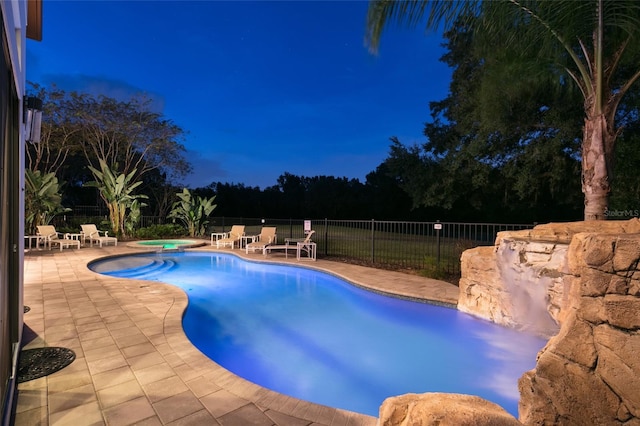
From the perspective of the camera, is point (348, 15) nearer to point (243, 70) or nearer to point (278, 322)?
point (243, 70)

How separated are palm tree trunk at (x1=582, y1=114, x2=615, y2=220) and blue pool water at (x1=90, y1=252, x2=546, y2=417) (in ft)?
7.57

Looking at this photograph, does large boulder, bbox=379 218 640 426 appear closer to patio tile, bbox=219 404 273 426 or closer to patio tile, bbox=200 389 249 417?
patio tile, bbox=219 404 273 426

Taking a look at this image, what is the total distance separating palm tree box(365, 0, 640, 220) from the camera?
4.54m

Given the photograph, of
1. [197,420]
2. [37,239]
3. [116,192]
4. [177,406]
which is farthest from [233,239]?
[197,420]

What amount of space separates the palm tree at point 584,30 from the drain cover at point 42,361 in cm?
605

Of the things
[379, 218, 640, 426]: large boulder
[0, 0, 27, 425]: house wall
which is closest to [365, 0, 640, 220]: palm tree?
[379, 218, 640, 426]: large boulder

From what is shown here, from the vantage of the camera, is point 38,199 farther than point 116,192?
No

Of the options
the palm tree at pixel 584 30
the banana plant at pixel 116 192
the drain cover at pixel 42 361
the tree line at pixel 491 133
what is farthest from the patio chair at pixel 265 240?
the drain cover at pixel 42 361

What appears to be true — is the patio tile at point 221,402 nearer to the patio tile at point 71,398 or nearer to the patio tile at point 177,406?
the patio tile at point 177,406

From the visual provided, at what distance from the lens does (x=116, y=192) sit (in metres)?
13.2

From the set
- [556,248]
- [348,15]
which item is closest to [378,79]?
[348,15]

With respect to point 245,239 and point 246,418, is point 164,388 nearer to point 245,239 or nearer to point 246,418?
point 246,418

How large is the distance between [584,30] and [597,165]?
Answer: 83.5 inches

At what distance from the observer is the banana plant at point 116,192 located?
42.6 ft
